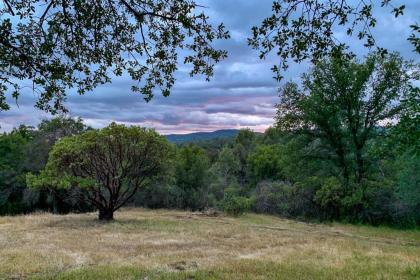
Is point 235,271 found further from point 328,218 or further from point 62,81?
point 328,218

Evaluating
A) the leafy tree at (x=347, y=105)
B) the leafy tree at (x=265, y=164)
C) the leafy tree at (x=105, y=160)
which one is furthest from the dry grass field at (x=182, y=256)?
the leafy tree at (x=265, y=164)

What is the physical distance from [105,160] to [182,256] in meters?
13.5

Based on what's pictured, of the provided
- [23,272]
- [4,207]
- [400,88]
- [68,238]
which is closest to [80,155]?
[68,238]

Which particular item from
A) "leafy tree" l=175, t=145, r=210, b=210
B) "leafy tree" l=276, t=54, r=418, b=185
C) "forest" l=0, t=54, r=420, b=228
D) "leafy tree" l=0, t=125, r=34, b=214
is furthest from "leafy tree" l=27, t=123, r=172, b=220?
"leafy tree" l=0, t=125, r=34, b=214

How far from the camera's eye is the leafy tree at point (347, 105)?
1127 inches

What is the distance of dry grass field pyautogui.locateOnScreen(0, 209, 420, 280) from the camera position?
9.61 metres

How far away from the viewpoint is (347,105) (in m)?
29.8

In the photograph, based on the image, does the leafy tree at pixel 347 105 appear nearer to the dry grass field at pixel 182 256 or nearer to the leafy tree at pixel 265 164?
the dry grass field at pixel 182 256

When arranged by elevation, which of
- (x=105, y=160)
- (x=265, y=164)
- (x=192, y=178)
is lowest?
(x=192, y=178)

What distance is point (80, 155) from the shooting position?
23.9 m

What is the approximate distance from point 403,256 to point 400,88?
18219 mm

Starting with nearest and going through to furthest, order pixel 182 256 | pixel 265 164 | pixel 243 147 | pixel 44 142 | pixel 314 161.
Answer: pixel 182 256 < pixel 314 161 < pixel 44 142 < pixel 265 164 < pixel 243 147

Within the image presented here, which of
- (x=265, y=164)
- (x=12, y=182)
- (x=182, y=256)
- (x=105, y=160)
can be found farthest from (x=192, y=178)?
(x=182, y=256)

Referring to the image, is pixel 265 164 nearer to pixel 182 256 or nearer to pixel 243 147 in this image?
pixel 243 147
